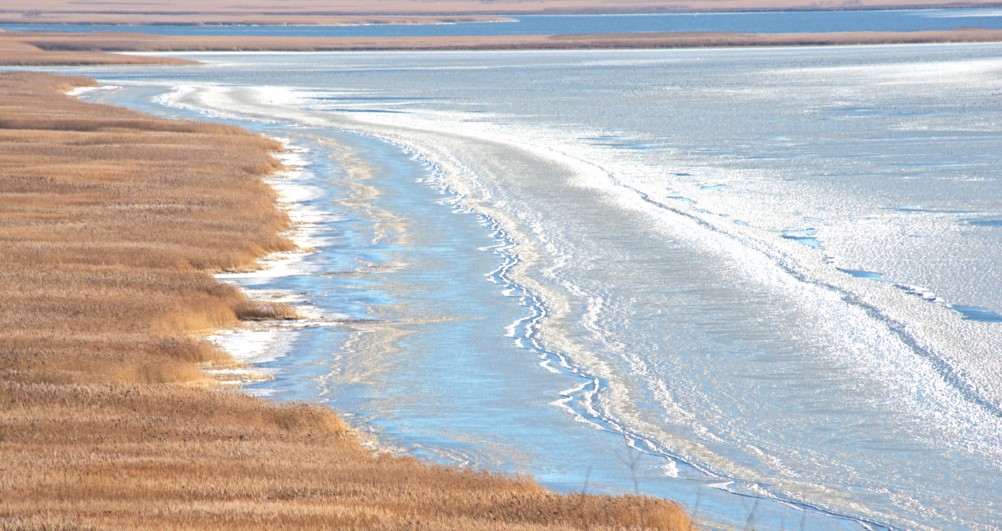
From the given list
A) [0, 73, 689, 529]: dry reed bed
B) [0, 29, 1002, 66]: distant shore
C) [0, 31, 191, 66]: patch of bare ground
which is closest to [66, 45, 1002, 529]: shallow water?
[0, 73, 689, 529]: dry reed bed

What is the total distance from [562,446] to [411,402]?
6.43 feet

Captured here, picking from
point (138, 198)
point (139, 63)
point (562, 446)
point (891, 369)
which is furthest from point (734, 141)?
point (139, 63)

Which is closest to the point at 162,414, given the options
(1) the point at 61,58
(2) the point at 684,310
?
(2) the point at 684,310

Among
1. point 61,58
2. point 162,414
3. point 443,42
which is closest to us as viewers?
point 162,414

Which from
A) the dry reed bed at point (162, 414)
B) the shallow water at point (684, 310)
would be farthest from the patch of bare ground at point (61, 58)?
the dry reed bed at point (162, 414)

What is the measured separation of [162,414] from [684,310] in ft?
24.4

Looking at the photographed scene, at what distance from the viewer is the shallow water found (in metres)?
11.2

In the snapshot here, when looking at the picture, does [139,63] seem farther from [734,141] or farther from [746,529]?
[746,529]

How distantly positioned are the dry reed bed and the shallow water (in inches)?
37.6

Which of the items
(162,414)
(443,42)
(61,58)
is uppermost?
(162,414)

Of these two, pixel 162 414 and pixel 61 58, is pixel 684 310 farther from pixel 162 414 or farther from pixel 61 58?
pixel 61 58

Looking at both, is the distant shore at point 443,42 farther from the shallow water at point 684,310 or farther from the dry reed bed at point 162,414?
the dry reed bed at point 162,414

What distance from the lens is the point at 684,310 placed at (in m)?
17.0

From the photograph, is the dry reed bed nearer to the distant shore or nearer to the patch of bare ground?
the patch of bare ground
